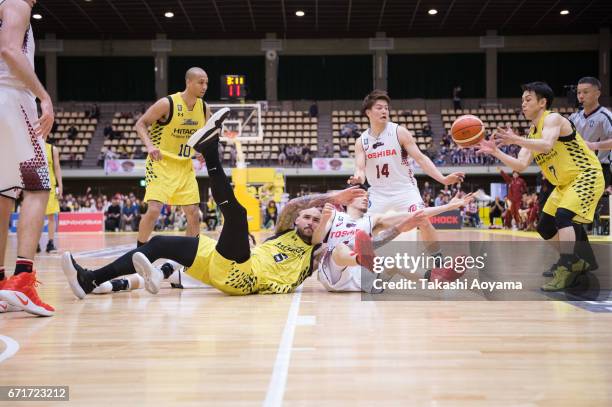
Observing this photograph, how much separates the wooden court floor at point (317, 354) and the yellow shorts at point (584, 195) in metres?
1.00

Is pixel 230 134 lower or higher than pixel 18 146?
higher

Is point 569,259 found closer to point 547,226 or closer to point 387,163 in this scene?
point 547,226

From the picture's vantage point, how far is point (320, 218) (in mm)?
4543

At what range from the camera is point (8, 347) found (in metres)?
2.68

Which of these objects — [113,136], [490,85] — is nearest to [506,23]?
[490,85]

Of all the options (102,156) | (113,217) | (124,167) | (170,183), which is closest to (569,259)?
(170,183)

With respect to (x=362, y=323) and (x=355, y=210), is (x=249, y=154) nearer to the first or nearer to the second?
(x=355, y=210)

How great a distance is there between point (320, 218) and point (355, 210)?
0.81 meters

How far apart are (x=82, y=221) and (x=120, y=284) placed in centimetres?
1637

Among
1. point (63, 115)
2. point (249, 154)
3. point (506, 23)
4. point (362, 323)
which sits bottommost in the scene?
point (362, 323)

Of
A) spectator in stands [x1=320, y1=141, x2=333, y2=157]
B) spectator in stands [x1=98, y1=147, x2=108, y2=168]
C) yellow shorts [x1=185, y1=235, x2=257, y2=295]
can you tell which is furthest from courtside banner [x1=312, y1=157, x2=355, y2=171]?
yellow shorts [x1=185, y1=235, x2=257, y2=295]

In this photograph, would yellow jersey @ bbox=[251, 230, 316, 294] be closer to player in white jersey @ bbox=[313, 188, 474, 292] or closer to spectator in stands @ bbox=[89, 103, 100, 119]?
player in white jersey @ bbox=[313, 188, 474, 292]

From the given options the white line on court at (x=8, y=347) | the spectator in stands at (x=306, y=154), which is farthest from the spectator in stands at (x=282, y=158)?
the white line on court at (x=8, y=347)

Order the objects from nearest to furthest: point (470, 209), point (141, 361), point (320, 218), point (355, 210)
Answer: point (141, 361)
point (320, 218)
point (355, 210)
point (470, 209)
